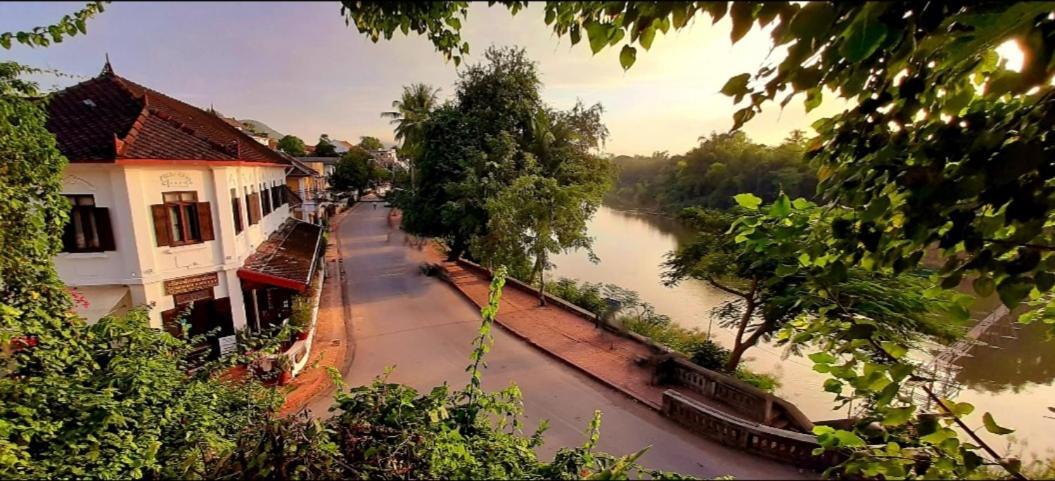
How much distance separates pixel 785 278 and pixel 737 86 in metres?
6.48

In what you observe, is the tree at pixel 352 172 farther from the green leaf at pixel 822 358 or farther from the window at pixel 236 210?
the green leaf at pixel 822 358

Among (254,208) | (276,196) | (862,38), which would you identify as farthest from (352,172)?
(862,38)

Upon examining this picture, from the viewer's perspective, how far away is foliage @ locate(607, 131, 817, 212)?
1056 inches

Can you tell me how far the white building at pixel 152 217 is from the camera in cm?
796

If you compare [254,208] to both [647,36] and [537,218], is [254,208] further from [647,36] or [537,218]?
[647,36]

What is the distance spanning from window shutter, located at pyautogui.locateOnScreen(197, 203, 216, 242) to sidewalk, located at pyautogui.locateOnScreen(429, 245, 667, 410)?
7170 millimetres

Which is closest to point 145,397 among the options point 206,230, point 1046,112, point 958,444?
point 958,444

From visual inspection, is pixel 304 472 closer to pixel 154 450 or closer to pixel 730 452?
pixel 154 450

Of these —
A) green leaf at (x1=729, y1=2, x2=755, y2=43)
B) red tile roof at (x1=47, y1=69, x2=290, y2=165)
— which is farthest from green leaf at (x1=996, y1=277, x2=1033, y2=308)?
red tile roof at (x1=47, y1=69, x2=290, y2=165)

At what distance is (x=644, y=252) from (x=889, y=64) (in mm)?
26771

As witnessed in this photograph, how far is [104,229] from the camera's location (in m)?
8.12

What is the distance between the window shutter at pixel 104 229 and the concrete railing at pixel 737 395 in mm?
10792

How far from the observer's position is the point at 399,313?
13719 mm

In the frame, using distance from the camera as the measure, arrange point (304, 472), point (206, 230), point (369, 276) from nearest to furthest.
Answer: point (304, 472)
point (206, 230)
point (369, 276)
